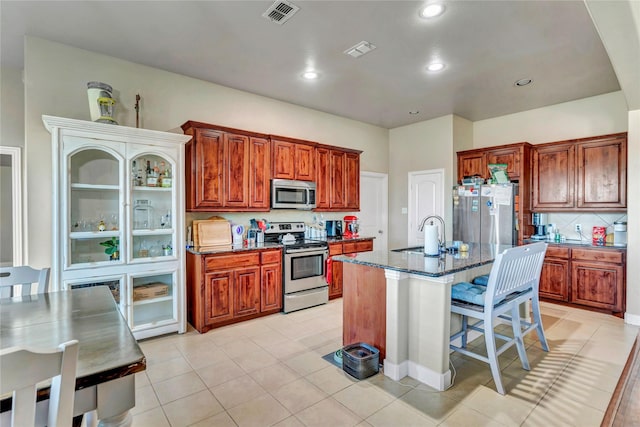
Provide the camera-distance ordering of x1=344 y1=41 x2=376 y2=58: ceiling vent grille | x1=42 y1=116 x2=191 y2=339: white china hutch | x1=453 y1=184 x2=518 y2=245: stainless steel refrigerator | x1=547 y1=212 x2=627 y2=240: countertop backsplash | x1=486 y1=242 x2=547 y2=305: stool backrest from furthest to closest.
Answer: x1=453 y1=184 x2=518 y2=245: stainless steel refrigerator
x1=547 y1=212 x2=627 y2=240: countertop backsplash
x1=344 y1=41 x2=376 y2=58: ceiling vent grille
x1=42 y1=116 x2=191 y2=339: white china hutch
x1=486 y1=242 x2=547 y2=305: stool backrest

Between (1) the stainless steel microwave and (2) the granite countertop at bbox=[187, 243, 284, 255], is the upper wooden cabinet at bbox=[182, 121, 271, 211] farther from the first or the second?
(2) the granite countertop at bbox=[187, 243, 284, 255]

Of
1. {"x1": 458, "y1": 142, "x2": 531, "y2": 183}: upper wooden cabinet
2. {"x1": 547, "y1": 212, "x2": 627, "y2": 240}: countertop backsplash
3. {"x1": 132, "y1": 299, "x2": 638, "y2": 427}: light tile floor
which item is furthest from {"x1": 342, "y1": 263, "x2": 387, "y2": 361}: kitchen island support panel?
{"x1": 547, "y1": 212, "x2": 627, "y2": 240}: countertop backsplash

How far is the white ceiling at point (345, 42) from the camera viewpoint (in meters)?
2.57

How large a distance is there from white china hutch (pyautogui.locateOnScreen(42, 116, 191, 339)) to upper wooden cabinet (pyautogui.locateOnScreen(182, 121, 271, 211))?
22cm

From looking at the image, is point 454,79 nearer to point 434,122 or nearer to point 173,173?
point 434,122

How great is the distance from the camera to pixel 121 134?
3.07m

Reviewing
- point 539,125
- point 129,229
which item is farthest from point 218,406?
point 539,125

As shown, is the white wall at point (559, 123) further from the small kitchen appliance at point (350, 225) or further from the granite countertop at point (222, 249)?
the granite countertop at point (222, 249)

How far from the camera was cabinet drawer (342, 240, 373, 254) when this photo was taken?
4711 mm

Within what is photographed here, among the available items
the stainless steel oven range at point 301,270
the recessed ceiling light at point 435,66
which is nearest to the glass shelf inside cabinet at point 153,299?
the stainless steel oven range at point 301,270

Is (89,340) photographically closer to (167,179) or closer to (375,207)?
(167,179)

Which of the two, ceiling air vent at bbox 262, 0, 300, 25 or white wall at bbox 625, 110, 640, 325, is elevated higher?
ceiling air vent at bbox 262, 0, 300, 25

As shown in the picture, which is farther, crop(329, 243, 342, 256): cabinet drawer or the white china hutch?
crop(329, 243, 342, 256): cabinet drawer

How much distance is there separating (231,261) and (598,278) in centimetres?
460
